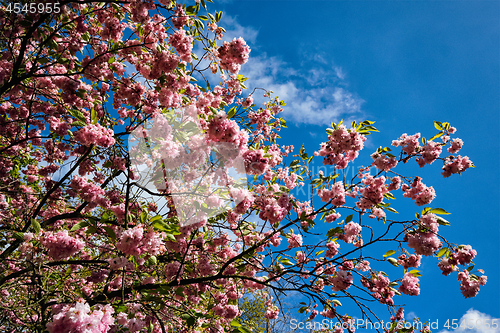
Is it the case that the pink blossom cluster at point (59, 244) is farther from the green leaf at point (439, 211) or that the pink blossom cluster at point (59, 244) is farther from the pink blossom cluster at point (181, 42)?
the green leaf at point (439, 211)

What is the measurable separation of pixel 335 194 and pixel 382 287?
1523 millimetres

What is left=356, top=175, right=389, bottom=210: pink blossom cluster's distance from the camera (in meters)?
3.72

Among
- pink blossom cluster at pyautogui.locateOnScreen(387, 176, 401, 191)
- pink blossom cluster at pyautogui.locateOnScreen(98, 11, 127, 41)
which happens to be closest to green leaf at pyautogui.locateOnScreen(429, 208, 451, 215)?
pink blossom cluster at pyautogui.locateOnScreen(387, 176, 401, 191)

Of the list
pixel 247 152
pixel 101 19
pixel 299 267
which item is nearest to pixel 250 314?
pixel 299 267

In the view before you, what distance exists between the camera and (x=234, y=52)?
371 centimetres

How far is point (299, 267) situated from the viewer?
13.0ft

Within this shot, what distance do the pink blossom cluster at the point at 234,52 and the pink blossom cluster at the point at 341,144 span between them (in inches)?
70.2

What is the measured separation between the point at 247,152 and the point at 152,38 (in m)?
2.56

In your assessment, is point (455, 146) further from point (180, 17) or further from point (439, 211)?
point (180, 17)

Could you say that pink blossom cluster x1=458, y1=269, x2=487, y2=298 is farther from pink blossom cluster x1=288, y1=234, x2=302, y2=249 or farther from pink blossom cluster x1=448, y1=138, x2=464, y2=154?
pink blossom cluster x1=288, y1=234, x2=302, y2=249

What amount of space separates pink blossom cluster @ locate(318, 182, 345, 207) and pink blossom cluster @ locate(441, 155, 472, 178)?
1624 mm

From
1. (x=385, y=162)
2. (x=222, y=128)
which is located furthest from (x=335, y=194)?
(x=222, y=128)

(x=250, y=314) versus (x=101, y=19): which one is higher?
(x=101, y=19)

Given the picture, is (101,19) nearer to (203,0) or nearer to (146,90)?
(146,90)
